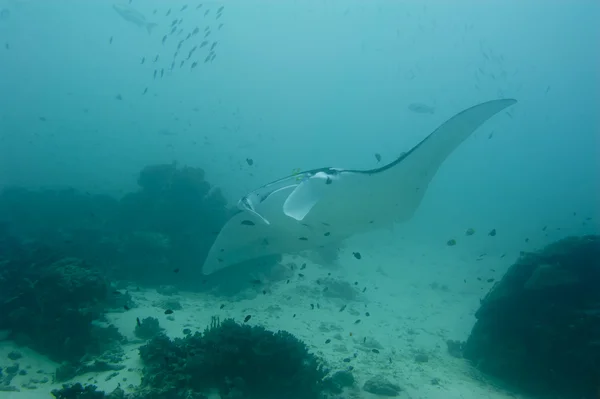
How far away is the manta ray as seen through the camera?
5.22m

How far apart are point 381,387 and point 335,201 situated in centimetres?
408

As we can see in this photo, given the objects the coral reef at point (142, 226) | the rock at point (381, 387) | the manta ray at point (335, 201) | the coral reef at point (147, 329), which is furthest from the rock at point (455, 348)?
the coral reef at point (147, 329)

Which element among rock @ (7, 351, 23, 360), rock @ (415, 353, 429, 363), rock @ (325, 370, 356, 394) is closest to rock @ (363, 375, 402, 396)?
rock @ (325, 370, 356, 394)

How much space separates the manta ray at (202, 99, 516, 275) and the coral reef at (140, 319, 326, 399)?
185 cm

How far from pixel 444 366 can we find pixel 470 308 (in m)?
8.44

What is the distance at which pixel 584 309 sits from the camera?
6.88 metres

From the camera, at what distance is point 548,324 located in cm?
705

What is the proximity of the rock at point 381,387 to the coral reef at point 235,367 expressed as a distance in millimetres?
1025

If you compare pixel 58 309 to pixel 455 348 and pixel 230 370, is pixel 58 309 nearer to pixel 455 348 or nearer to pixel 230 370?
pixel 230 370

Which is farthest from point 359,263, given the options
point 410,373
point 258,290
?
point 410,373

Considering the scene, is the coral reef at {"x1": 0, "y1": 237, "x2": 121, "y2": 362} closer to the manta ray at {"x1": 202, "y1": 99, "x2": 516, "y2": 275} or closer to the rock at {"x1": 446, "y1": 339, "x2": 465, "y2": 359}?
the manta ray at {"x1": 202, "y1": 99, "x2": 516, "y2": 275}

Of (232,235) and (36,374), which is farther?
(232,235)

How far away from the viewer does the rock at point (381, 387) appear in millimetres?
6512

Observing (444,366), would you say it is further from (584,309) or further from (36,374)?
Result: (36,374)
